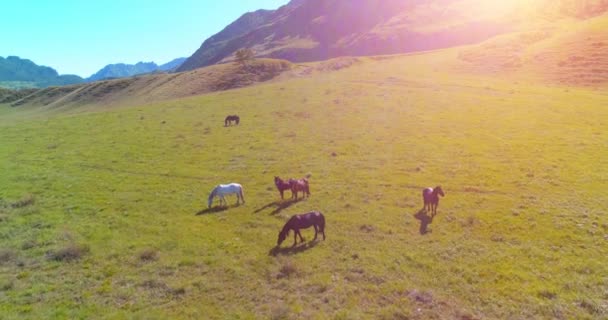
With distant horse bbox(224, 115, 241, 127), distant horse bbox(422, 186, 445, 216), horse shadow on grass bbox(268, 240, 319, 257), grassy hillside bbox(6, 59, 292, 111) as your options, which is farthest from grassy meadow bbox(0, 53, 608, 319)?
grassy hillside bbox(6, 59, 292, 111)

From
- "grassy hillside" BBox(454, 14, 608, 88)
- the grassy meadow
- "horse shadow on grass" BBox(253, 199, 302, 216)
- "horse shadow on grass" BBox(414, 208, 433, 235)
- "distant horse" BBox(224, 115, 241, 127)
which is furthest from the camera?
"grassy hillside" BBox(454, 14, 608, 88)

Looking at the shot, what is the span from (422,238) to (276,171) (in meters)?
15.6

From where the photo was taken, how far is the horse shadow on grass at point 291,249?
706 inches

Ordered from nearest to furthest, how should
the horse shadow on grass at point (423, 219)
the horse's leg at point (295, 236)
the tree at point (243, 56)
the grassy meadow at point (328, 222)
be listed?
1. the grassy meadow at point (328, 222)
2. the horse's leg at point (295, 236)
3. the horse shadow on grass at point (423, 219)
4. the tree at point (243, 56)

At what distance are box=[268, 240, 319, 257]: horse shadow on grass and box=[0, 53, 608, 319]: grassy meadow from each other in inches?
4.2

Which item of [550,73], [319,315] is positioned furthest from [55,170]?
[550,73]

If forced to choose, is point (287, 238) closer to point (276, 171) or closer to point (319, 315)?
point (319, 315)

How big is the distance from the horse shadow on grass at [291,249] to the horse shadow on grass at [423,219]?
588 cm

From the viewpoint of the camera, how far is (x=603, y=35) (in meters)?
78.9

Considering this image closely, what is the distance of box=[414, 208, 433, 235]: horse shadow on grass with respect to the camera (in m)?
19.6

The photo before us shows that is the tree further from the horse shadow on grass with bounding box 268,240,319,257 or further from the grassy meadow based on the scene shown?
the horse shadow on grass with bounding box 268,240,319,257

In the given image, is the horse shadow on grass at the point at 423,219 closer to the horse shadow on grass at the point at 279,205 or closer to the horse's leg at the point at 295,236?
the horse's leg at the point at 295,236

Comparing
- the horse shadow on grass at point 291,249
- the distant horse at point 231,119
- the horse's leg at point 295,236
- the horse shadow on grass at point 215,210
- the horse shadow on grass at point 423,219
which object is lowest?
the horse shadow on grass at point 423,219

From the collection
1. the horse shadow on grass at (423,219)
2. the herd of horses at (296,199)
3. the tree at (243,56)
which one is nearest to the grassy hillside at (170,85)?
the tree at (243,56)
